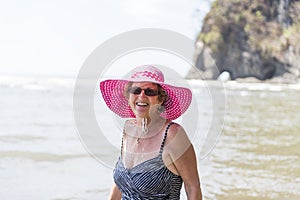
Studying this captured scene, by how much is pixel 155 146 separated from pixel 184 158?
15 cm

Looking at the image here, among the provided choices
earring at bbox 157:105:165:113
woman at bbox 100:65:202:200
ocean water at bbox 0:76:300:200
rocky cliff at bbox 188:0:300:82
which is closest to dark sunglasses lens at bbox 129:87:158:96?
woman at bbox 100:65:202:200

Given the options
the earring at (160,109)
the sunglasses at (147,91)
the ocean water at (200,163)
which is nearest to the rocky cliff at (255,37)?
the ocean water at (200,163)

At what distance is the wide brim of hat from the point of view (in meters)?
2.26

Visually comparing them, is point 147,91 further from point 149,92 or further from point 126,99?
point 126,99

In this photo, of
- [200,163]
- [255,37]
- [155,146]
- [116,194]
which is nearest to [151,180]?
[155,146]

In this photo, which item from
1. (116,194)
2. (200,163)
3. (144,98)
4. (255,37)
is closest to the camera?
(144,98)

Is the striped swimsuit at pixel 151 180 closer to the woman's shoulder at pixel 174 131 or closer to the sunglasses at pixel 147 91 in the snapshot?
the woman's shoulder at pixel 174 131

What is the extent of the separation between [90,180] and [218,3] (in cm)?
6134

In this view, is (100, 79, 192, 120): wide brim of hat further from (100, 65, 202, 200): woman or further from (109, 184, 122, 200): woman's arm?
(109, 184, 122, 200): woman's arm

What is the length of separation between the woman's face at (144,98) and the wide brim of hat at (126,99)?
55mm

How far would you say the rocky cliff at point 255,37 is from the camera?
5509 cm

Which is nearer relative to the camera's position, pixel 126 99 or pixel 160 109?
pixel 160 109

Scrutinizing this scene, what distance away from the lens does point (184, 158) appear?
6.91 feet

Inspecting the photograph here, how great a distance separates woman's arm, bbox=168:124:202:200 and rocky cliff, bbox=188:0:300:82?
52069mm
